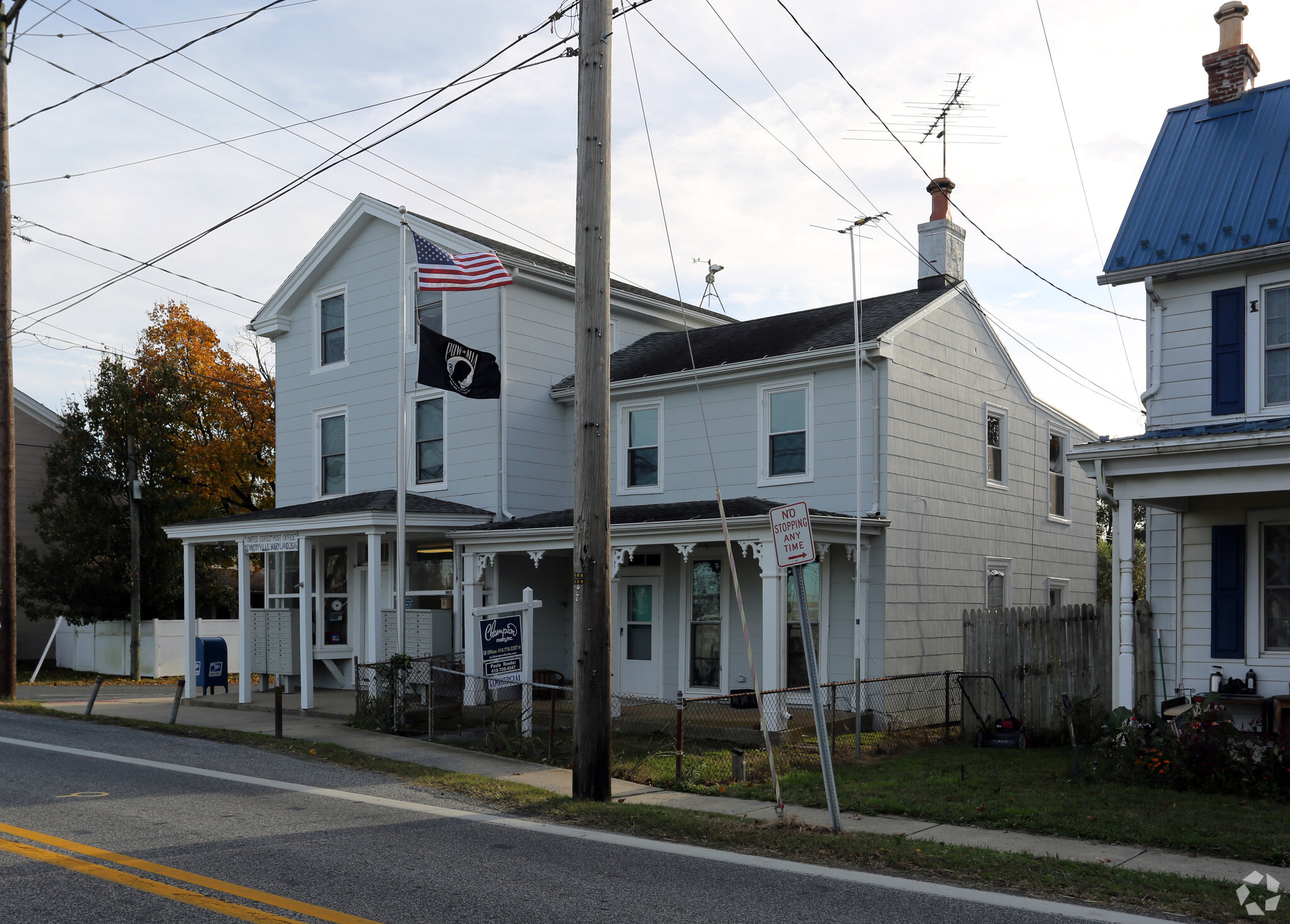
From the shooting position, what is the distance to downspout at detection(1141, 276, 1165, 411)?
13.1 meters

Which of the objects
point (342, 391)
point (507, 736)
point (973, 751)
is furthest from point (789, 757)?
point (342, 391)

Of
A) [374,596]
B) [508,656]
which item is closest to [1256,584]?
[508,656]

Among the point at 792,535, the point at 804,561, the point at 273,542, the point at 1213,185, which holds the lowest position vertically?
the point at 273,542

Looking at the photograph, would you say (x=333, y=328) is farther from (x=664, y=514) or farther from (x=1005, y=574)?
(x=1005, y=574)

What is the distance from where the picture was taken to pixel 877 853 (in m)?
8.03

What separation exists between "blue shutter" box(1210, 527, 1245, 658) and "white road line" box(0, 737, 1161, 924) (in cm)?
679

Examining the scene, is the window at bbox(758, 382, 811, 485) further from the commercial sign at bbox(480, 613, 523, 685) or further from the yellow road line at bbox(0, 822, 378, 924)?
the yellow road line at bbox(0, 822, 378, 924)

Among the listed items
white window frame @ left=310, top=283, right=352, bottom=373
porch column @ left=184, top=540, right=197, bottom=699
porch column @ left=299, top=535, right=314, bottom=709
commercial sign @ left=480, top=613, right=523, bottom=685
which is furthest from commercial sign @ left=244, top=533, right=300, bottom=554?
commercial sign @ left=480, top=613, right=523, bottom=685

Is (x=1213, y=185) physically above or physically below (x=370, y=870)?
above

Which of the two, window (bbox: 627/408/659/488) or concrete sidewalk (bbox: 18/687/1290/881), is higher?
window (bbox: 627/408/659/488)

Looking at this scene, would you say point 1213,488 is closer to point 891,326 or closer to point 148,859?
point 891,326

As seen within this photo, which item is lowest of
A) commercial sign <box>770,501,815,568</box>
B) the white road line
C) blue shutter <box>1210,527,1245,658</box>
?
the white road line

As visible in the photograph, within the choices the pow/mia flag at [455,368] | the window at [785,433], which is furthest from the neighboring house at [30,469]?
the window at [785,433]

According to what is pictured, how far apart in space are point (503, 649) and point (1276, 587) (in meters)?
9.11
